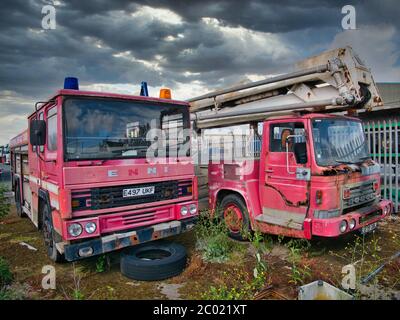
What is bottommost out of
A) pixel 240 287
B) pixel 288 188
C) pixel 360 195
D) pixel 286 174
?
pixel 240 287

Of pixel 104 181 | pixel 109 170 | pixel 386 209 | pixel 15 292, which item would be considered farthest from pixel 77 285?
pixel 386 209

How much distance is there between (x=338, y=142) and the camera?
491 centimetres

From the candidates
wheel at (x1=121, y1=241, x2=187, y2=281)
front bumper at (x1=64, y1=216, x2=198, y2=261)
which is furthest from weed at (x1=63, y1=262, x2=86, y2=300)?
wheel at (x1=121, y1=241, x2=187, y2=281)

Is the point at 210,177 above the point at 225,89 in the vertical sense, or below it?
below

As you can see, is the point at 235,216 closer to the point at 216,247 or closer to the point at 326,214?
the point at 216,247

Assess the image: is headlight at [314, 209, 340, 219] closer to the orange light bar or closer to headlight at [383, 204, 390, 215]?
headlight at [383, 204, 390, 215]

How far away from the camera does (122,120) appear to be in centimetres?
433

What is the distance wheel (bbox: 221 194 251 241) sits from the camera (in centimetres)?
556

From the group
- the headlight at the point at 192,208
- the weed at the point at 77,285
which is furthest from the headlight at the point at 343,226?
the weed at the point at 77,285

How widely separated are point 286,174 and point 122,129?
8.76 ft

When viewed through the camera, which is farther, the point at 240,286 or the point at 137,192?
the point at 137,192

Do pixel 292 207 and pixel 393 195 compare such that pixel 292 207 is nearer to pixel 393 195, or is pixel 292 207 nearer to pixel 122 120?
pixel 122 120
